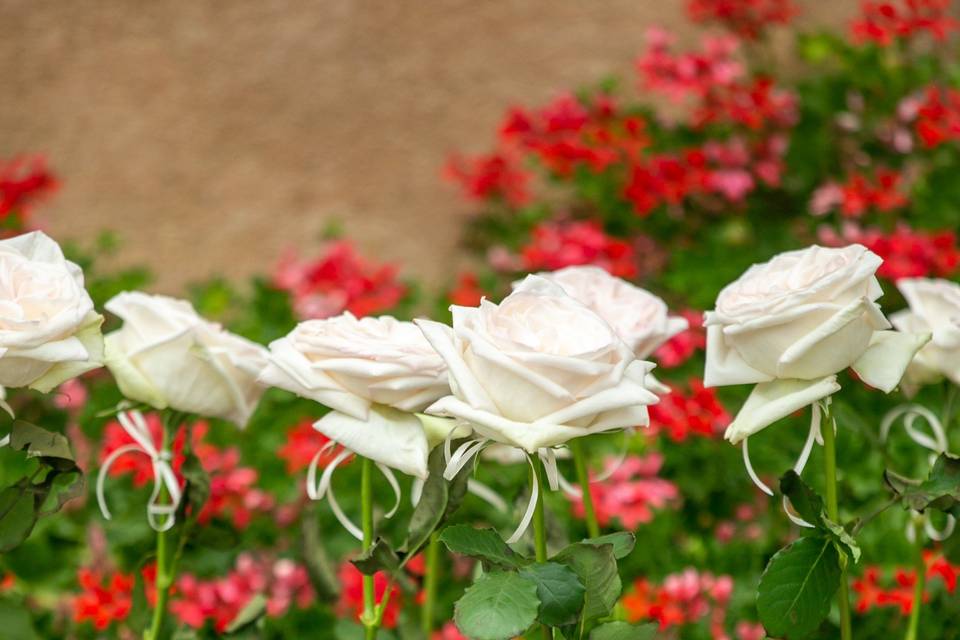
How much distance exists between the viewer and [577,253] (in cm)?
202

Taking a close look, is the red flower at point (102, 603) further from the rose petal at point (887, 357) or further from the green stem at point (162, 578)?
the rose petal at point (887, 357)

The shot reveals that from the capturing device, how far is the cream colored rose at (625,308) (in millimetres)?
931

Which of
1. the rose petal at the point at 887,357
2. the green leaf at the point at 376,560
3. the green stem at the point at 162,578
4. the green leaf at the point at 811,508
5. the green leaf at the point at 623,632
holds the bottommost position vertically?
the green stem at the point at 162,578

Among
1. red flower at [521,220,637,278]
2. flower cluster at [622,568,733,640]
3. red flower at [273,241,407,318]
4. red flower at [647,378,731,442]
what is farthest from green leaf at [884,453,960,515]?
red flower at [273,241,407,318]

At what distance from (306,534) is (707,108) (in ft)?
5.29

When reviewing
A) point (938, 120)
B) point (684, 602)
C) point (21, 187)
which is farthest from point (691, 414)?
point (21, 187)

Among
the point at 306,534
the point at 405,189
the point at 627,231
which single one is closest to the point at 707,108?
the point at 627,231

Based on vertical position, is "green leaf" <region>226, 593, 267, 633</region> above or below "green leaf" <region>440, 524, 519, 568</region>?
below

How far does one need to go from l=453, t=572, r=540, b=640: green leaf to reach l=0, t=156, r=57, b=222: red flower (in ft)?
5.81

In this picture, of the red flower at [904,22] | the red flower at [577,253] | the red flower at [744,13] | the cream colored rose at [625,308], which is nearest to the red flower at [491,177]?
the red flower at [577,253]

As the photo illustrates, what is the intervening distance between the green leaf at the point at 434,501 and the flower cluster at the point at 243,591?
52 cm

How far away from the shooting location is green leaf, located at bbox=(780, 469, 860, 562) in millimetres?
771

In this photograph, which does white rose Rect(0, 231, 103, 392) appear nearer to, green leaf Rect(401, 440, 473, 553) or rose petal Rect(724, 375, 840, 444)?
green leaf Rect(401, 440, 473, 553)

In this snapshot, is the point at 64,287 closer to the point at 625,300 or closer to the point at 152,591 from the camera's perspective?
the point at 625,300
